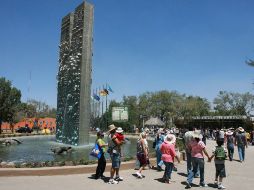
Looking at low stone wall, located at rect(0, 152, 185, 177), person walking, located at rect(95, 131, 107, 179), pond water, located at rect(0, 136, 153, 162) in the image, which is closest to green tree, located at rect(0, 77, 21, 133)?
pond water, located at rect(0, 136, 153, 162)

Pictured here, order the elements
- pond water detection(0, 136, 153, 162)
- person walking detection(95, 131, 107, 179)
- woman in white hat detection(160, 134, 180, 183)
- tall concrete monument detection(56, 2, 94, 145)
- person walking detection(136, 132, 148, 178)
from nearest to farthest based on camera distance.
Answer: woman in white hat detection(160, 134, 180, 183) < person walking detection(95, 131, 107, 179) < person walking detection(136, 132, 148, 178) < pond water detection(0, 136, 153, 162) < tall concrete monument detection(56, 2, 94, 145)

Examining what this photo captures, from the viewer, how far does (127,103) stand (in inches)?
3435

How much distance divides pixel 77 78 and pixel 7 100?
39.9 m

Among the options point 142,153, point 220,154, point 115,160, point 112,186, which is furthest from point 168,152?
point 112,186

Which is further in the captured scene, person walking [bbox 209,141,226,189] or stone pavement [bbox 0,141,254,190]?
person walking [bbox 209,141,226,189]

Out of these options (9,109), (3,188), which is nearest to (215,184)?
(3,188)

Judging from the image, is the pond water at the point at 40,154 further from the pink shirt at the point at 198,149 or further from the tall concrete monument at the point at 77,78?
the pink shirt at the point at 198,149

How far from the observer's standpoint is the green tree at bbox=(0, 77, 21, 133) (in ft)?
202

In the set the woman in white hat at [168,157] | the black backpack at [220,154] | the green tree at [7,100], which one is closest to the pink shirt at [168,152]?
the woman in white hat at [168,157]

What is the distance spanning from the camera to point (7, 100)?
203 ft

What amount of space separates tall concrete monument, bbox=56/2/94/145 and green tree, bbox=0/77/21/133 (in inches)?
1420

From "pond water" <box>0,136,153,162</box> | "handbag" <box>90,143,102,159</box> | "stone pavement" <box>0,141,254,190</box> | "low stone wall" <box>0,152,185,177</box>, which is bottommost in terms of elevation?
"stone pavement" <box>0,141,254,190</box>

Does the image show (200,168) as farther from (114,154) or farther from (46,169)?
(46,169)

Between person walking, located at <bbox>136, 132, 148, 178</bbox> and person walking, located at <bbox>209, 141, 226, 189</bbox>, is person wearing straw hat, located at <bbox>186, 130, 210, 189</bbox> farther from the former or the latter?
person walking, located at <bbox>136, 132, 148, 178</bbox>
